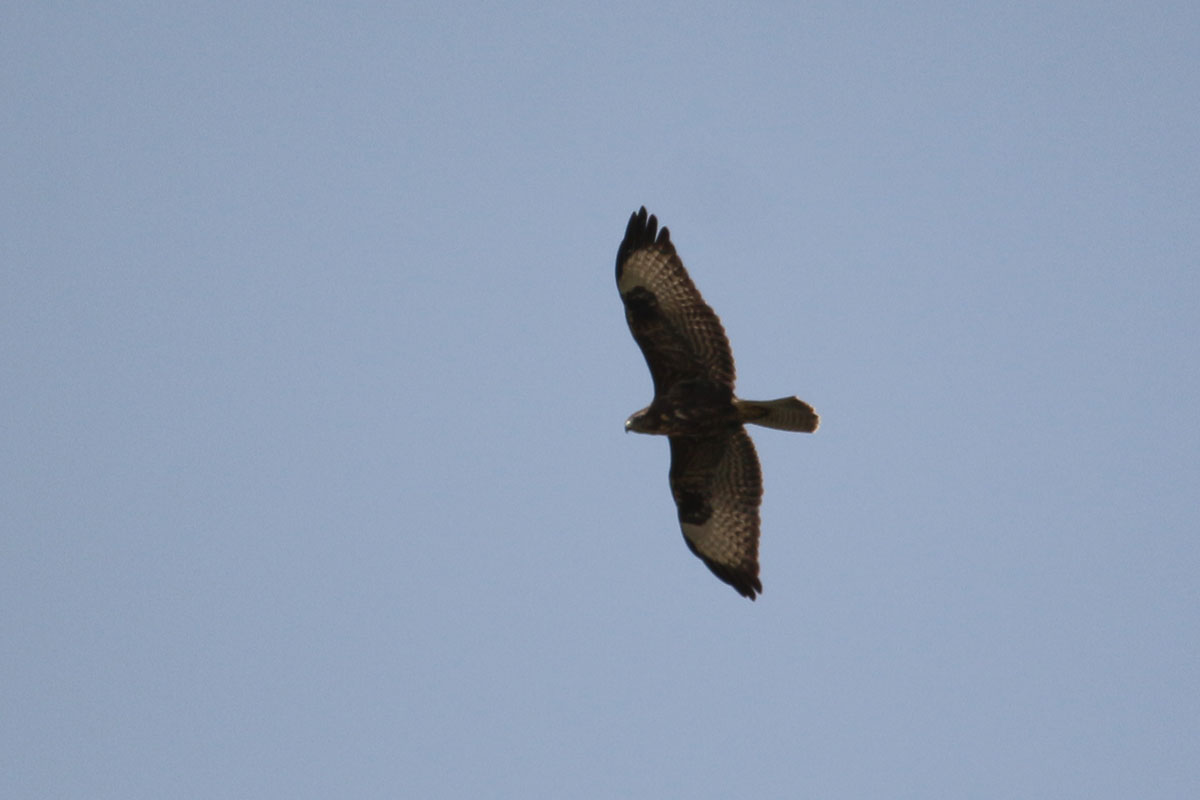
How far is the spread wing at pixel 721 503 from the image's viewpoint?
11281 mm

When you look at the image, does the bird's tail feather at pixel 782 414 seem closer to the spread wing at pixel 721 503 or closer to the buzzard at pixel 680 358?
the buzzard at pixel 680 358

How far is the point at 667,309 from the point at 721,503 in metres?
2.00

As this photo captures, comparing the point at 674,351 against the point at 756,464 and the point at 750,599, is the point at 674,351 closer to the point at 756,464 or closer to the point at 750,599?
the point at 756,464

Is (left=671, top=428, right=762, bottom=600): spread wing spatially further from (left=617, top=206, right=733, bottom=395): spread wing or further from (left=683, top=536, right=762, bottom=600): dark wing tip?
(left=617, top=206, right=733, bottom=395): spread wing

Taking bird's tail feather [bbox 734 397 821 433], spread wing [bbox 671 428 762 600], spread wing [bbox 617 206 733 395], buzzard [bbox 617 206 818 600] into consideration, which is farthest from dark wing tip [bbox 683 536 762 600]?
spread wing [bbox 617 206 733 395]

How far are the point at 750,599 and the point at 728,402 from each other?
2.02 metres

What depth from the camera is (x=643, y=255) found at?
10688 millimetres

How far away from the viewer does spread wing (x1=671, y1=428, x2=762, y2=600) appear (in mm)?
11281

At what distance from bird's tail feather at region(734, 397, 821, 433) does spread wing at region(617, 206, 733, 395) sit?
0.84ft

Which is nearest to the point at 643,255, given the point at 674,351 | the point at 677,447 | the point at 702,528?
the point at 674,351

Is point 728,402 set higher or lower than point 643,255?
lower

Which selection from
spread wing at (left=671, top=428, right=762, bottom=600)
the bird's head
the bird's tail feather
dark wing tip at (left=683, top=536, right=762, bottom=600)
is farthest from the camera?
dark wing tip at (left=683, top=536, right=762, bottom=600)

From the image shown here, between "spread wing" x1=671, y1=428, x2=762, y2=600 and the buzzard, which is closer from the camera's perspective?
the buzzard

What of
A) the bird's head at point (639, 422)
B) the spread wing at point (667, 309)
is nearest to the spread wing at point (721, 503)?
the bird's head at point (639, 422)
